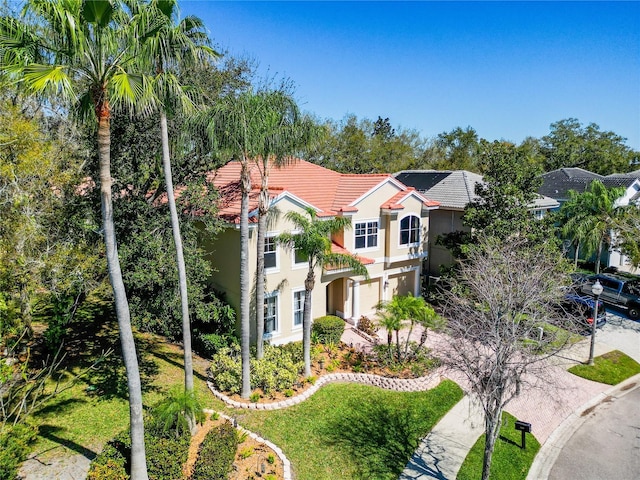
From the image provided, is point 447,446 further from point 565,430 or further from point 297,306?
point 297,306

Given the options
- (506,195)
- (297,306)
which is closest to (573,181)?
(506,195)

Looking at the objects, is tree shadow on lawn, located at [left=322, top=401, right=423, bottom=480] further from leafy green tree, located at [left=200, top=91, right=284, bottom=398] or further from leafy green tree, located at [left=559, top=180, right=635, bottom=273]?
leafy green tree, located at [left=559, top=180, right=635, bottom=273]

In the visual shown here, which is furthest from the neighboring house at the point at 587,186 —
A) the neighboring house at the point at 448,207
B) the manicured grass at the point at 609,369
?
the manicured grass at the point at 609,369

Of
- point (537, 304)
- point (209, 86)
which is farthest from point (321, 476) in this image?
point (209, 86)

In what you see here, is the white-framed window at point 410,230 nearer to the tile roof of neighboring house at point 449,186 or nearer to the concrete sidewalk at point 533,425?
the tile roof of neighboring house at point 449,186

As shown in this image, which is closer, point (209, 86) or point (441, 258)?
point (209, 86)

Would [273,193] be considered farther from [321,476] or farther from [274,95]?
[321,476]

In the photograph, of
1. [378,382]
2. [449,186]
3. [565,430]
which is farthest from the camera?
[449,186]
